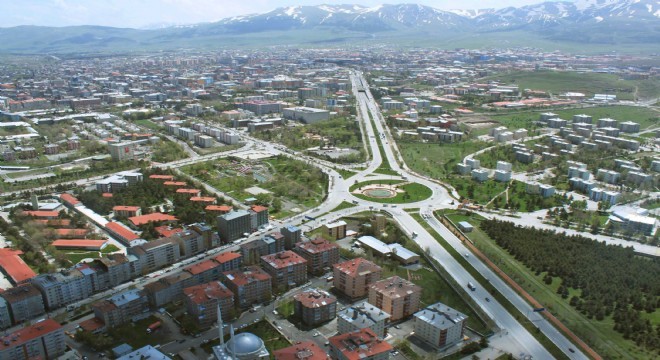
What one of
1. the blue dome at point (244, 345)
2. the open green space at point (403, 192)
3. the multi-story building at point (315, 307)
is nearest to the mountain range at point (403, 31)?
the open green space at point (403, 192)

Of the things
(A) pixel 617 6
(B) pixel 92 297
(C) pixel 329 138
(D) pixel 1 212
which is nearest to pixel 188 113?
(C) pixel 329 138

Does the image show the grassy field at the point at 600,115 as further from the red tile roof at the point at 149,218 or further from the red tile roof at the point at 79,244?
the red tile roof at the point at 79,244

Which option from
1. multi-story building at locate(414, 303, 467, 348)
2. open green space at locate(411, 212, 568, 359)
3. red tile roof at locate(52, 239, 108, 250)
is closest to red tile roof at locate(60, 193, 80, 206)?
red tile roof at locate(52, 239, 108, 250)

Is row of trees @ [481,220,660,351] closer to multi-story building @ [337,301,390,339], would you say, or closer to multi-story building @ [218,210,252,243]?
multi-story building @ [337,301,390,339]

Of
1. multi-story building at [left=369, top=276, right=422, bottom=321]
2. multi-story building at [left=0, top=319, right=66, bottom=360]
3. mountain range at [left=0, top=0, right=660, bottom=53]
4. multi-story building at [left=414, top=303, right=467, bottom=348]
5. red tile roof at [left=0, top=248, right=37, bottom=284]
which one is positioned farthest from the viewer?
mountain range at [left=0, top=0, right=660, bottom=53]

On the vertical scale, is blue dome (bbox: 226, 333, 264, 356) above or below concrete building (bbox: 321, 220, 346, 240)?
above

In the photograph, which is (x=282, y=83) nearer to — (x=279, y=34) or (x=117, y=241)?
(x=117, y=241)

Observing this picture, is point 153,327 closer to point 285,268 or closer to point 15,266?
point 285,268
